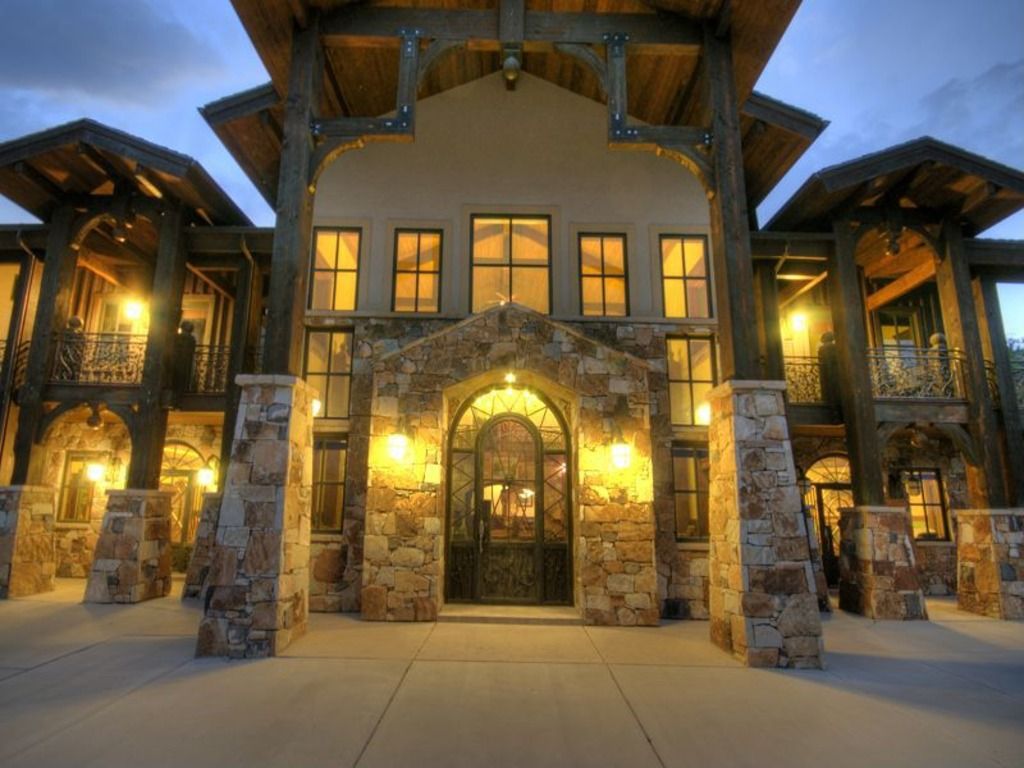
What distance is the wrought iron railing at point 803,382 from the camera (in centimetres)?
1005

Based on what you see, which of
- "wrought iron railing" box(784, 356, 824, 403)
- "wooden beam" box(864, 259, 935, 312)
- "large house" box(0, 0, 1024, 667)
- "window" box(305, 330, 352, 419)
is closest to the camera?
"large house" box(0, 0, 1024, 667)

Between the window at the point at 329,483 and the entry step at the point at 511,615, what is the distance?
2311 millimetres

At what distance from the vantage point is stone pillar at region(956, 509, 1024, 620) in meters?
8.24

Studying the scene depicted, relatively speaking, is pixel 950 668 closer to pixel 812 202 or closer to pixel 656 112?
pixel 812 202

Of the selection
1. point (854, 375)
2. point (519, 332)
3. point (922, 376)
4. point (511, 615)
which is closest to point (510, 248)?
point (519, 332)

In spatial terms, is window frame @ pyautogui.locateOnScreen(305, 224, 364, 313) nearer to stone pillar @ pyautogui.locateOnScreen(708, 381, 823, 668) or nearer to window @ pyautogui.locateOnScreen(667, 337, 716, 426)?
window @ pyautogui.locateOnScreen(667, 337, 716, 426)

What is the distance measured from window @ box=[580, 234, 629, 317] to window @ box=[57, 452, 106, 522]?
399 inches

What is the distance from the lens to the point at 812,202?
9.32 metres

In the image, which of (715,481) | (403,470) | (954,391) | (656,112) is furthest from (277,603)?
(954,391)

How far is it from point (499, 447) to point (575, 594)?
235 centimetres

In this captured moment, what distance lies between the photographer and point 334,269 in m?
9.59

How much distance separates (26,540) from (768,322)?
1271 centimetres

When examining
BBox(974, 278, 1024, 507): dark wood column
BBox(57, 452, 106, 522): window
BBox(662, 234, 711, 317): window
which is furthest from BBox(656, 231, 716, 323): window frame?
BBox(57, 452, 106, 522): window

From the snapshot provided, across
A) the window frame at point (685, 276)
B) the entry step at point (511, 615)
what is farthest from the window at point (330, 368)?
the window frame at point (685, 276)
